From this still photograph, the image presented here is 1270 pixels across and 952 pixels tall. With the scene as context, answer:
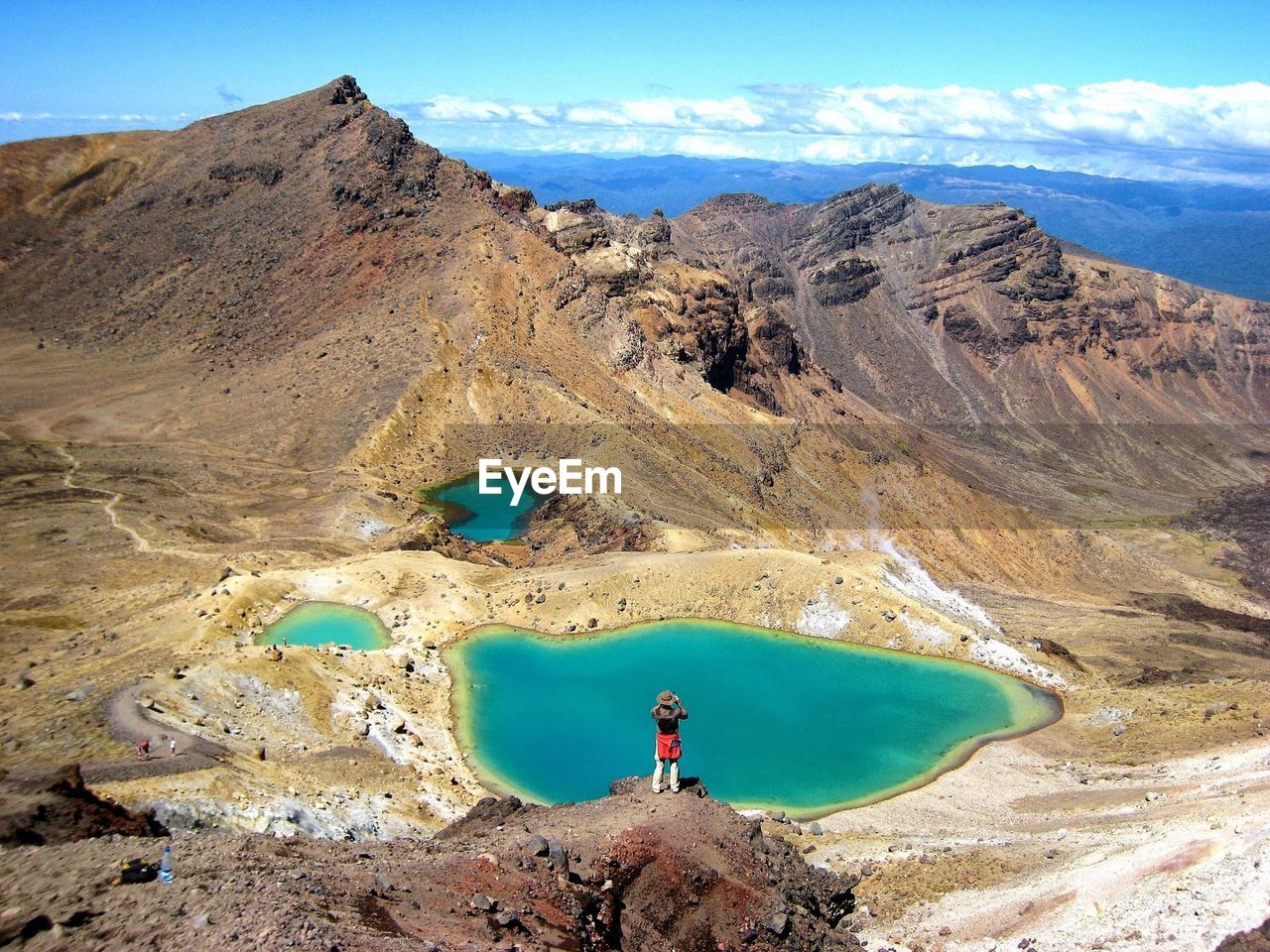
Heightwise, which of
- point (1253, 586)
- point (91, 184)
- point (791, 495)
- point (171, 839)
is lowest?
point (1253, 586)

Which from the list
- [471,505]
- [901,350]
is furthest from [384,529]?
[901,350]

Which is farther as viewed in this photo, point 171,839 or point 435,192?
point 435,192

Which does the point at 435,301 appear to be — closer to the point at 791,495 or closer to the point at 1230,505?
the point at 791,495

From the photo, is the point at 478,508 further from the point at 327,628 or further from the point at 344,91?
the point at 344,91

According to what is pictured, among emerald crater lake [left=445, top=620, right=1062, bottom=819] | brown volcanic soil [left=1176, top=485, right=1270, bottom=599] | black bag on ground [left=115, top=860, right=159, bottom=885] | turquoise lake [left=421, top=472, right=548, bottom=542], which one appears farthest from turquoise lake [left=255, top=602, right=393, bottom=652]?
brown volcanic soil [left=1176, top=485, right=1270, bottom=599]

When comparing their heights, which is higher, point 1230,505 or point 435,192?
point 435,192

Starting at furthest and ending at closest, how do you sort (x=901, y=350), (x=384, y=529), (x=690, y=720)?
(x=901, y=350) < (x=384, y=529) < (x=690, y=720)

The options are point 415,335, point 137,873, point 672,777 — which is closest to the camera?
point 137,873

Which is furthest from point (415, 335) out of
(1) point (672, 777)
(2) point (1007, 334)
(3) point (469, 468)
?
(2) point (1007, 334)
